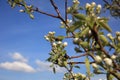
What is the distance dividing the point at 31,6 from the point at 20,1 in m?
0.43

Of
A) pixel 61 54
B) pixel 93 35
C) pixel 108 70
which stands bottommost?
pixel 108 70

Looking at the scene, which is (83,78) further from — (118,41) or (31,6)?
(118,41)

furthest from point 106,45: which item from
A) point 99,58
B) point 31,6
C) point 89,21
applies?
point 31,6

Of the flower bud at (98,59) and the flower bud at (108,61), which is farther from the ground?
the flower bud at (98,59)

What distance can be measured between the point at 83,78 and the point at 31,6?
156 cm

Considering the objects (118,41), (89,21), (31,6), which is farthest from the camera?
(31,6)

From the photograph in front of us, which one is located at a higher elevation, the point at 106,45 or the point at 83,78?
the point at 83,78

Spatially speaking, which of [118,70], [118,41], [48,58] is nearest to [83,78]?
[48,58]

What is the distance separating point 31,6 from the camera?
479cm

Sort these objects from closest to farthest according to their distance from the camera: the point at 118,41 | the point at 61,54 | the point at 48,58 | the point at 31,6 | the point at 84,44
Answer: the point at 84,44 < the point at 118,41 < the point at 61,54 < the point at 48,58 < the point at 31,6

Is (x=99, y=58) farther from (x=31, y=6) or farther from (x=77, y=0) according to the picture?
(x=31, y=6)

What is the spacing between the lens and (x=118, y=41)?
7.76 feet

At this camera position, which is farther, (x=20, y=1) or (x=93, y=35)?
(x=20, y=1)

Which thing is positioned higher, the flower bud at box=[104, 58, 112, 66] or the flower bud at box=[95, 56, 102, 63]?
the flower bud at box=[95, 56, 102, 63]
